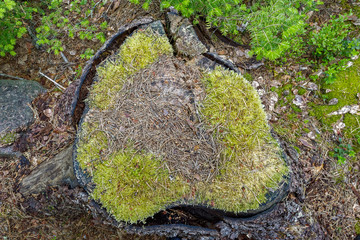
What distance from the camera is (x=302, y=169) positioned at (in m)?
3.21

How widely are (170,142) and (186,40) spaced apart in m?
1.43

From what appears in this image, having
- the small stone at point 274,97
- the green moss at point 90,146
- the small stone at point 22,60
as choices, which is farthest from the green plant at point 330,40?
the small stone at point 22,60

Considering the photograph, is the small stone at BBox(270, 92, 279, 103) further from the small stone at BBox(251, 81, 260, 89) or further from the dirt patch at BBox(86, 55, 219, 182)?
the dirt patch at BBox(86, 55, 219, 182)

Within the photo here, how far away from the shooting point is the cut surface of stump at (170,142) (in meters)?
2.44

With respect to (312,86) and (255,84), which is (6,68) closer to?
(255,84)

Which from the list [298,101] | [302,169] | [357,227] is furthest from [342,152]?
[357,227]

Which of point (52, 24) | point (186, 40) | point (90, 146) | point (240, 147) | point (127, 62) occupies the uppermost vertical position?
point (52, 24)

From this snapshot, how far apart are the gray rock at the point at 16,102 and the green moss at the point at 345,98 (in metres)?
5.18

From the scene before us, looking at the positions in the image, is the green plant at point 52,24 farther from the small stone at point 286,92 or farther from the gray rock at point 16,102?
the small stone at point 286,92

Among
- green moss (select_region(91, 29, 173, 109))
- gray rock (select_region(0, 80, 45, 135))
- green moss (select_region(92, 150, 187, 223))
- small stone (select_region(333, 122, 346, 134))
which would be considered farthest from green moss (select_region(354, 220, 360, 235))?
gray rock (select_region(0, 80, 45, 135))

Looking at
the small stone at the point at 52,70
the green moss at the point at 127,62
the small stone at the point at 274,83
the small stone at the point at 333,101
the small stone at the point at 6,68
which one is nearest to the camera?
the green moss at the point at 127,62

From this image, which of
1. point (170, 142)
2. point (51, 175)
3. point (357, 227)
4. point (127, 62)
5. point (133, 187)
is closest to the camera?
point (133, 187)

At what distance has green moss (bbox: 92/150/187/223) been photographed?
7.98 ft

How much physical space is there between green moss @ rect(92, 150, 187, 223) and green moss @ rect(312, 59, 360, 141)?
286cm
